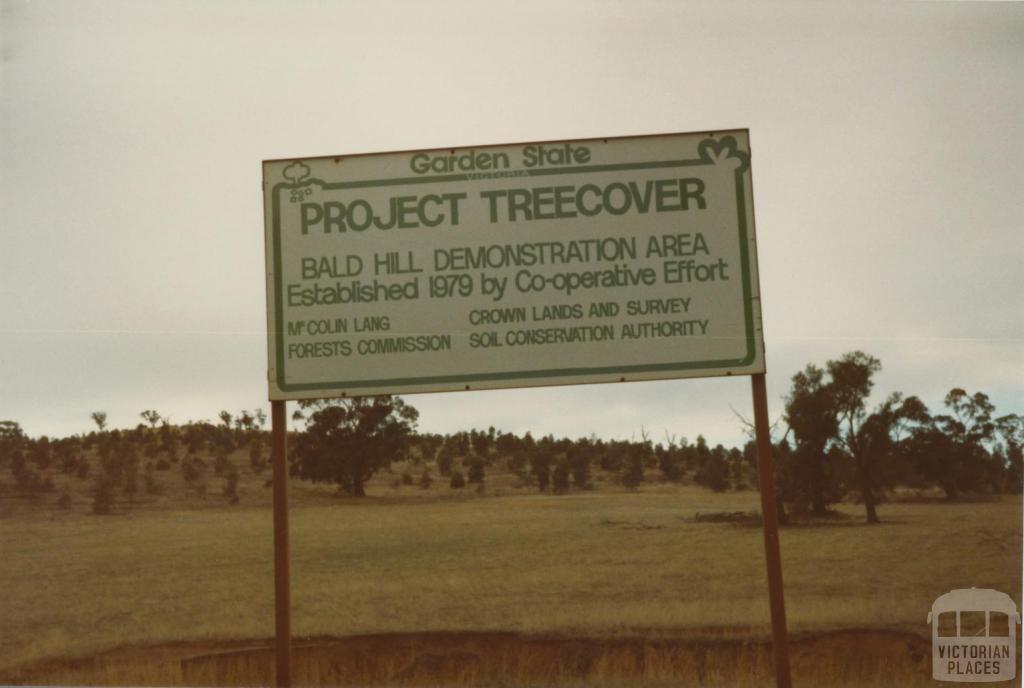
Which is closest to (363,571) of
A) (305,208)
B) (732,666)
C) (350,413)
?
(350,413)

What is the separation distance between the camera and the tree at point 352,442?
16.3m


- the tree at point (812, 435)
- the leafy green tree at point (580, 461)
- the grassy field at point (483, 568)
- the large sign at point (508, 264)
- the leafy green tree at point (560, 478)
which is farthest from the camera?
the leafy green tree at point (580, 461)

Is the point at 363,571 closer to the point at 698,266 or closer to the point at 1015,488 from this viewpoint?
the point at 698,266

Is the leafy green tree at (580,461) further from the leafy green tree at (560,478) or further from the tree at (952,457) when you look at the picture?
the tree at (952,457)

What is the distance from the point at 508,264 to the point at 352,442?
528 inches

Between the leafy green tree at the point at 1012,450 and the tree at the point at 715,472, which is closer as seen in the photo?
the leafy green tree at the point at 1012,450

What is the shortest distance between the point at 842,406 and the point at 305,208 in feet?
39.0

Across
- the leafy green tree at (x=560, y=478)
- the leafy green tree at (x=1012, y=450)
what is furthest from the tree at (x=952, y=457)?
the leafy green tree at (x=560, y=478)

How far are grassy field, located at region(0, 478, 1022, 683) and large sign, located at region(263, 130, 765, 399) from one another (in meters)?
4.01

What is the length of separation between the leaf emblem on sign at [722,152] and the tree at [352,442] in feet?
→ 39.1

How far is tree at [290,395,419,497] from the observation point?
16.3 m

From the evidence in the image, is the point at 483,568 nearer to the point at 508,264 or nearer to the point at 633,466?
the point at 633,466

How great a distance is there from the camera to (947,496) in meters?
15.9

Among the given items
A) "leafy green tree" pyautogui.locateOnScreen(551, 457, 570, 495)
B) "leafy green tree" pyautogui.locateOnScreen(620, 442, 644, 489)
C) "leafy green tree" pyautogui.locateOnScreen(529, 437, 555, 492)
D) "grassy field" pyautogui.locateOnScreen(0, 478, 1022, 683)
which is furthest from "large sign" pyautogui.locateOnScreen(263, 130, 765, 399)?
"leafy green tree" pyautogui.locateOnScreen(620, 442, 644, 489)
